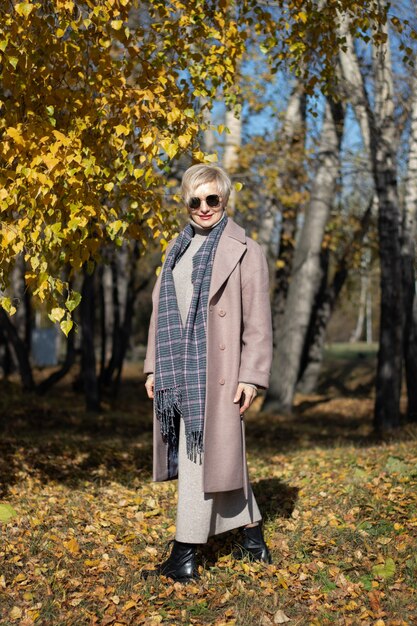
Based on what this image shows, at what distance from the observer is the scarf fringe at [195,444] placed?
420cm

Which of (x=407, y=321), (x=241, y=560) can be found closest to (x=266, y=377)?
(x=241, y=560)

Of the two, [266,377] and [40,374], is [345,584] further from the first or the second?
[40,374]

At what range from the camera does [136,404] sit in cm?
1708

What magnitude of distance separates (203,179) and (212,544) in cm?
232

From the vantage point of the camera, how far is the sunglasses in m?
4.33

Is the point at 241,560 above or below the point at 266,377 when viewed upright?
below

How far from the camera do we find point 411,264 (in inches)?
485

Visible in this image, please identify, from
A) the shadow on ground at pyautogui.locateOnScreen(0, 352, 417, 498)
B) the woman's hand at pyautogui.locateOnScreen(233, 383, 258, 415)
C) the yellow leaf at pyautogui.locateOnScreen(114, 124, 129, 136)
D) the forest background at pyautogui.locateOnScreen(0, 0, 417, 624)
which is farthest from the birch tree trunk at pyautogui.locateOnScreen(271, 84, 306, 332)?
the woman's hand at pyautogui.locateOnScreen(233, 383, 258, 415)

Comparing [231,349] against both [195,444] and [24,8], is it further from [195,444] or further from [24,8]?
[24,8]

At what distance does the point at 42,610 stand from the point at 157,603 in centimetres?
60

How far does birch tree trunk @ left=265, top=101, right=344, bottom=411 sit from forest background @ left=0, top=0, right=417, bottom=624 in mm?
26

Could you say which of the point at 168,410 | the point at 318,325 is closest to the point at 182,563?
the point at 168,410

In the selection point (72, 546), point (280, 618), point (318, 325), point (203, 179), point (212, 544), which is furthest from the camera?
point (318, 325)

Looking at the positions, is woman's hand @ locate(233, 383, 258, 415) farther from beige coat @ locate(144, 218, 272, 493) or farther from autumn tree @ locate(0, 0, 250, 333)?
autumn tree @ locate(0, 0, 250, 333)
